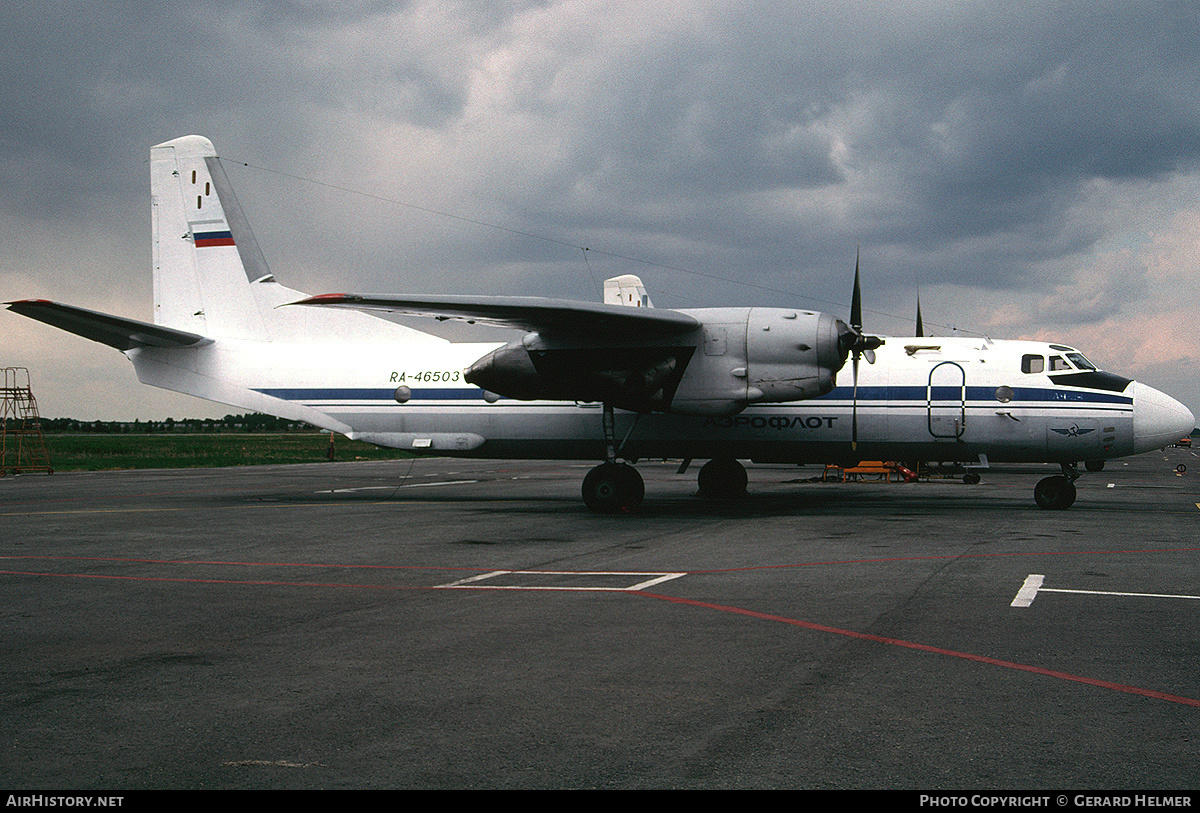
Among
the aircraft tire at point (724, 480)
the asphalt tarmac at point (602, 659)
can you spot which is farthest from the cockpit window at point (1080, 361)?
the aircraft tire at point (724, 480)

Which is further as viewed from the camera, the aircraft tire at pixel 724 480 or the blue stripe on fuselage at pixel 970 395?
the aircraft tire at pixel 724 480

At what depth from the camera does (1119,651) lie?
690cm

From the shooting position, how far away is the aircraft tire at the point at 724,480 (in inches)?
882

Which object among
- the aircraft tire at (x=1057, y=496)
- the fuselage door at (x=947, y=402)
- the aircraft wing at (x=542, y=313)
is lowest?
the aircraft tire at (x=1057, y=496)

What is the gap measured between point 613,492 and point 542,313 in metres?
4.05

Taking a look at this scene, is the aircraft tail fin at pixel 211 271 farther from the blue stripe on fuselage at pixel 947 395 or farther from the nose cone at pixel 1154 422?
the nose cone at pixel 1154 422

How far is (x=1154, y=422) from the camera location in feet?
60.7

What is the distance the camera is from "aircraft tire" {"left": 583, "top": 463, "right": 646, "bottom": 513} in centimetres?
1858

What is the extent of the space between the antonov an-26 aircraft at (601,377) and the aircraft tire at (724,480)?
1.8 inches

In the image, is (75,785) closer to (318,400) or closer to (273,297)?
(318,400)

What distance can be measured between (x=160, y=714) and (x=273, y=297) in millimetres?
19533

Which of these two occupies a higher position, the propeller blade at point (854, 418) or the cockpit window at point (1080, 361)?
the cockpit window at point (1080, 361)

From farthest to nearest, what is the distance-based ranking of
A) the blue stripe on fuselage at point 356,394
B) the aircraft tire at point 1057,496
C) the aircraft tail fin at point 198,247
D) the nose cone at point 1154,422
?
the aircraft tail fin at point 198,247
the blue stripe on fuselage at point 356,394
the aircraft tire at point 1057,496
the nose cone at point 1154,422
